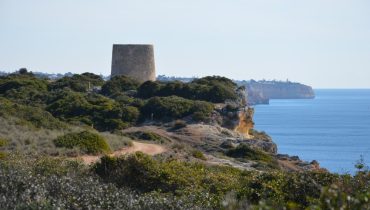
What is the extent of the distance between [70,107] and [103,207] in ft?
96.6

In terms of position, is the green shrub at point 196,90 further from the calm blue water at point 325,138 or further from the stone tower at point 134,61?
the calm blue water at point 325,138

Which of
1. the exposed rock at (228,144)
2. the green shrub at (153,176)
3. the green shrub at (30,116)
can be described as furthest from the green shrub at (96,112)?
the green shrub at (153,176)

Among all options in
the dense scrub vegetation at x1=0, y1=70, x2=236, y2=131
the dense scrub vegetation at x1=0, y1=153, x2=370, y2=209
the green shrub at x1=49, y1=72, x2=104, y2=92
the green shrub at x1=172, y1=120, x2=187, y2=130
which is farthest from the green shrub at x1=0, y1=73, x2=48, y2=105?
the dense scrub vegetation at x1=0, y1=153, x2=370, y2=209

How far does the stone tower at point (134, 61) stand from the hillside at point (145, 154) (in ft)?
8.61

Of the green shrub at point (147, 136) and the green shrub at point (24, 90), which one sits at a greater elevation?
the green shrub at point (24, 90)

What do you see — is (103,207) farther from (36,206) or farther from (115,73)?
(115,73)

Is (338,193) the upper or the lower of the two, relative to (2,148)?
A: upper

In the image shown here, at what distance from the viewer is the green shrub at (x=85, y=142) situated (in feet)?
83.5

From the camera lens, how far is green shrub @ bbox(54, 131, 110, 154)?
2544cm

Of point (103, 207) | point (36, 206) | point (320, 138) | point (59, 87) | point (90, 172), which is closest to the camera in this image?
point (36, 206)

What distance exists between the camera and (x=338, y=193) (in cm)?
719

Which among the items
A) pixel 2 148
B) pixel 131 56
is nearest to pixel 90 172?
pixel 2 148

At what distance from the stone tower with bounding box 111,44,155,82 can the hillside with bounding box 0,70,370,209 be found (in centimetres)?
263

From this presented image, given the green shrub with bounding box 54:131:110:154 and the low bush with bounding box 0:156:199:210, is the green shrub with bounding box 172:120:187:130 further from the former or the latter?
the low bush with bounding box 0:156:199:210
